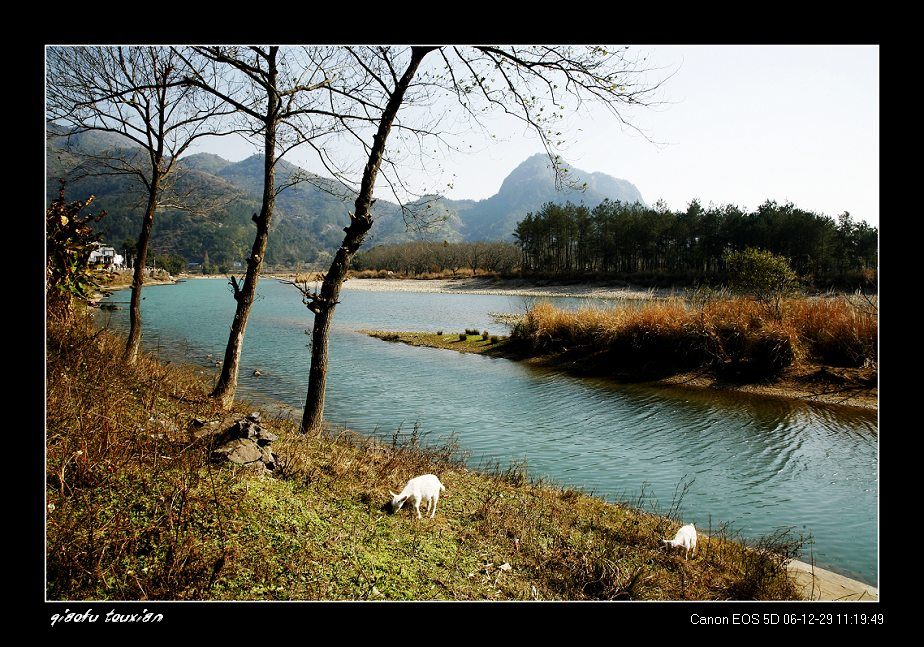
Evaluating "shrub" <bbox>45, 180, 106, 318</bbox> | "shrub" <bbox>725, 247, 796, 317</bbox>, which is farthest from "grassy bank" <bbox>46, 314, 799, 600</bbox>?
"shrub" <bbox>725, 247, 796, 317</bbox>

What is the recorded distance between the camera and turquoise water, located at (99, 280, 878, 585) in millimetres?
6980

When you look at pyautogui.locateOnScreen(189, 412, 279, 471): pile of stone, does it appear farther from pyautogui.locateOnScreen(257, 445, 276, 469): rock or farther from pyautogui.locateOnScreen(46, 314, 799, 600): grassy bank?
pyautogui.locateOnScreen(46, 314, 799, 600): grassy bank

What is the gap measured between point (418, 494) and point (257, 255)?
5905 millimetres

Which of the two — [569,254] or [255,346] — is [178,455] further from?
[569,254]

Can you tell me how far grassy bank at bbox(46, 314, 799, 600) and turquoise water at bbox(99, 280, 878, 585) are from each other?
1539 mm

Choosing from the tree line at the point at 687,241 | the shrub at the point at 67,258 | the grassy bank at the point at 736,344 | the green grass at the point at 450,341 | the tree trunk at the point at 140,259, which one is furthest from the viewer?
the tree line at the point at 687,241

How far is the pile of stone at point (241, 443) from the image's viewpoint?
4367 mm

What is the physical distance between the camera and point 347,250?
7.10 meters

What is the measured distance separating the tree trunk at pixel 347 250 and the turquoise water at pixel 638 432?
2.52m

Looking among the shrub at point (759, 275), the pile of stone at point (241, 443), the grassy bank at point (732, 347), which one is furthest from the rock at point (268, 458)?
the shrub at point (759, 275)

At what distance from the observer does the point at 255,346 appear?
22.0 metres

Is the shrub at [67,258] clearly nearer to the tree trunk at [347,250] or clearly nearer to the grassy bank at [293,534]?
the grassy bank at [293,534]
